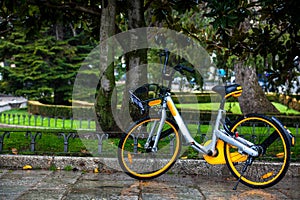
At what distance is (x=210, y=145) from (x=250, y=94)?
1407 cm

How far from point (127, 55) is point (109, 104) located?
3.29 feet

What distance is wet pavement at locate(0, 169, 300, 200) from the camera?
4902 millimetres

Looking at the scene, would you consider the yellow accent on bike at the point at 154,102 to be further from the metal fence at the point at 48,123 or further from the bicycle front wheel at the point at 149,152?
the metal fence at the point at 48,123

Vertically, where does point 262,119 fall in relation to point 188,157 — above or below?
above

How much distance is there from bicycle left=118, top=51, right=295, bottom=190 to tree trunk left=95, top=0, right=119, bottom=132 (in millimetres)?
2073

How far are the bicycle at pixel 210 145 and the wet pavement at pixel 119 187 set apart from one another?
17cm

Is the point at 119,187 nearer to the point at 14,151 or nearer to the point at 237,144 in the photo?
the point at 237,144

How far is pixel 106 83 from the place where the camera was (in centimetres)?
822

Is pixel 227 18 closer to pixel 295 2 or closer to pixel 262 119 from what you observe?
pixel 295 2

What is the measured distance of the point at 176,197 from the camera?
4.89 m

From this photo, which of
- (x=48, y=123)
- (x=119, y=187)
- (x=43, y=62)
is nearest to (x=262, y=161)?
(x=119, y=187)


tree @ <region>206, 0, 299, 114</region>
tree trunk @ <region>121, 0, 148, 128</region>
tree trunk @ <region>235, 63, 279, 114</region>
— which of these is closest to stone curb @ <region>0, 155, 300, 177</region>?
tree @ <region>206, 0, 299, 114</region>

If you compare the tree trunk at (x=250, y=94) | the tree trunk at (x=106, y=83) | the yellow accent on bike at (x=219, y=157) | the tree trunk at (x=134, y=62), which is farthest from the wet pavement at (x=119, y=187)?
the tree trunk at (x=250, y=94)

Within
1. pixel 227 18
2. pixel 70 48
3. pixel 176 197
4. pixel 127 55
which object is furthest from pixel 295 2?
pixel 70 48
